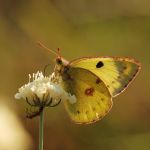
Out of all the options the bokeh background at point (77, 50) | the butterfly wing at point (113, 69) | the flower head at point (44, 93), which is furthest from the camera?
the bokeh background at point (77, 50)

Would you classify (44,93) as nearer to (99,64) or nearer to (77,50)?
(99,64)

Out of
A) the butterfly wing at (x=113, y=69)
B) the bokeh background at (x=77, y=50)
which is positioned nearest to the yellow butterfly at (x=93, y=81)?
the butterfly wing at (x=113, y=69)

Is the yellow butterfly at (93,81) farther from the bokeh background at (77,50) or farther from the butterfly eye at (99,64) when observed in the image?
the bokeh background at (77,50)

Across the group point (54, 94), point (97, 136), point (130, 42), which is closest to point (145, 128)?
point (97, 136)

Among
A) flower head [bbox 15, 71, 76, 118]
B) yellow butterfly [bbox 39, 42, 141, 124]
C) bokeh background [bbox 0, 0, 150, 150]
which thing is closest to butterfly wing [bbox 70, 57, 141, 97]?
yellow butterfly [bbox 39, 42, 141, 124]

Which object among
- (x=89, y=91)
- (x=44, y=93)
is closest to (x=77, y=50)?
(x=89, y=91)

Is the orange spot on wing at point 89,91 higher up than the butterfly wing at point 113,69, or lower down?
lower down

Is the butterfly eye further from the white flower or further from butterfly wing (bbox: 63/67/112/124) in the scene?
the white flower
